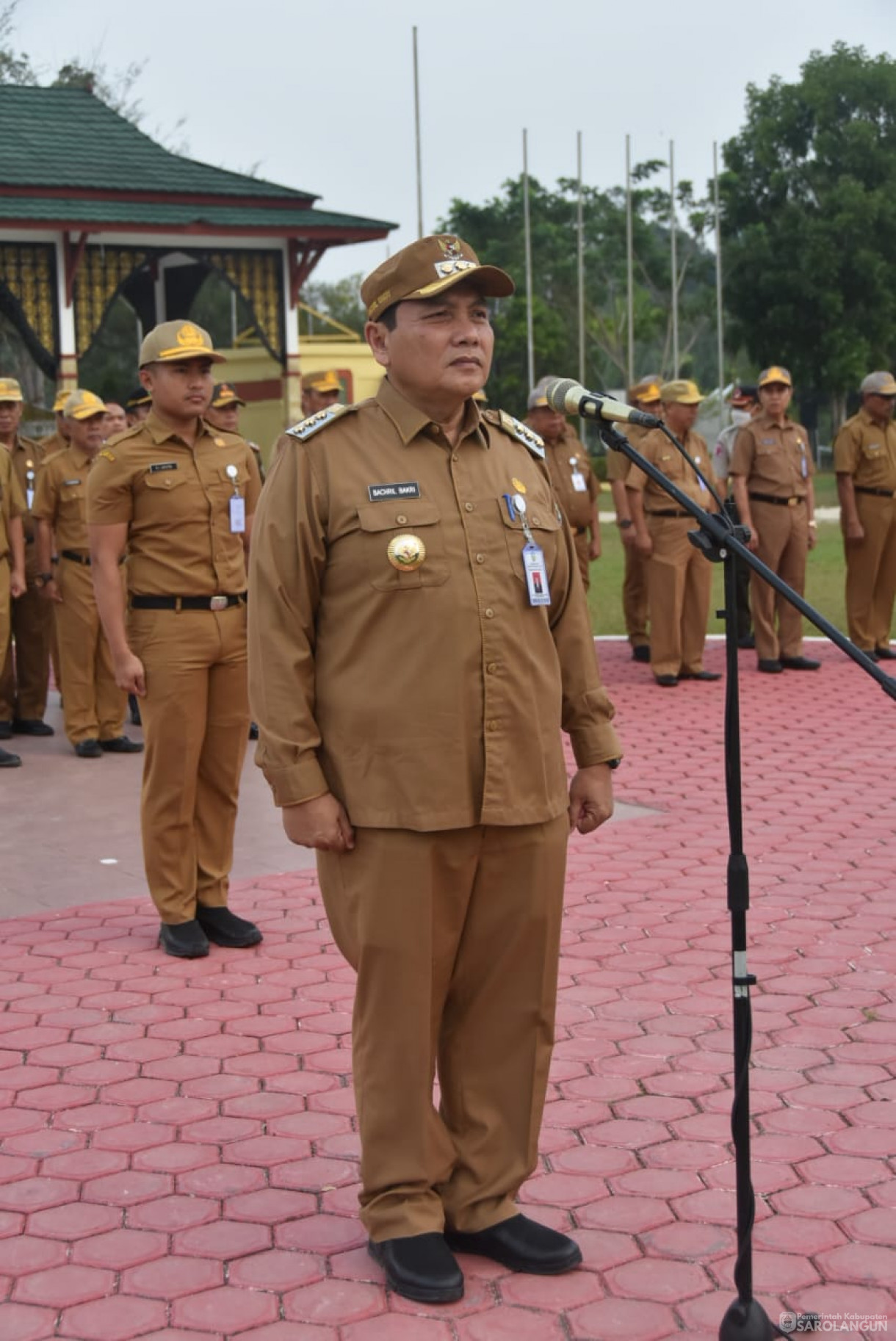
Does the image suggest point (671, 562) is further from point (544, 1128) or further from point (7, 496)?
point (544, 1128)

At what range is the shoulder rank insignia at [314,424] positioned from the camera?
3.56 meters

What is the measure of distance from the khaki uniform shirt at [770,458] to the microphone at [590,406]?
30.3 ft

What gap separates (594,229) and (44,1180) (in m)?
53.5

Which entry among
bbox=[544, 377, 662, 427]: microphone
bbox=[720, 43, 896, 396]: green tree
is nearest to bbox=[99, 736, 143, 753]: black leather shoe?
bbox=[544, 377, 662, 427]: microphone

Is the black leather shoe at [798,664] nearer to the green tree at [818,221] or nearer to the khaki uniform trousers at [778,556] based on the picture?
the khaki uniform trousers at [778,556]

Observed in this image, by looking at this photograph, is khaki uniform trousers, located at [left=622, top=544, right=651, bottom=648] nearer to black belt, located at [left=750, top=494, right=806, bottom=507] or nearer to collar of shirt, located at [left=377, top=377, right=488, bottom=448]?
black belt, located at [left=750, top=494, right=806, bottom=507]

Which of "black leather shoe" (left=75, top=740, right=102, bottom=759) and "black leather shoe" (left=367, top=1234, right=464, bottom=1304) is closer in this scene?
"black leather shoe" (left=367, top=1234, right=464, bottom=1304)

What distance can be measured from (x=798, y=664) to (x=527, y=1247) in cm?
973

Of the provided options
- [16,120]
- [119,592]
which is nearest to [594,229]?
[16,120]

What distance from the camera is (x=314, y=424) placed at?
3582mm

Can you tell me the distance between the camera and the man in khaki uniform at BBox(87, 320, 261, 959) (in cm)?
598

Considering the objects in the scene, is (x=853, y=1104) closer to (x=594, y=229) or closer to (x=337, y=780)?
(x=337, y=780)

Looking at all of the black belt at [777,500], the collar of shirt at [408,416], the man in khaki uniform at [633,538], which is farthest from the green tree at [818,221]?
the collar of shirt at [408,416]

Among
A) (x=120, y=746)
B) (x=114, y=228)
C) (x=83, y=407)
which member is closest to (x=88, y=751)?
(x=120, y=746)
